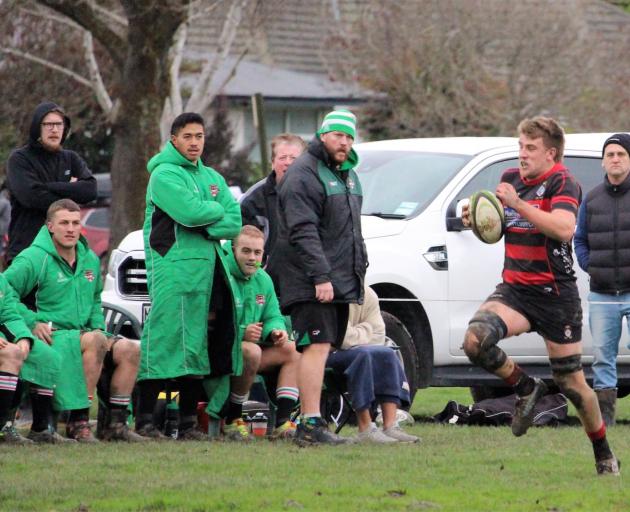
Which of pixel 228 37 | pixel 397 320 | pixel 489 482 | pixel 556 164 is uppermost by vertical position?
pixel 228 37

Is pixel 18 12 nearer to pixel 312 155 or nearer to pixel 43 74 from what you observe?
pixel 43 74

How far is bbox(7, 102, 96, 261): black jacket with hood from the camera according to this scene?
10.5 meters

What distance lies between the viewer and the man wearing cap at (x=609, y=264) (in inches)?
448

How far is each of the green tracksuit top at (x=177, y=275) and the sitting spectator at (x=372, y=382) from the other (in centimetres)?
91

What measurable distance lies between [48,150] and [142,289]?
1.42m

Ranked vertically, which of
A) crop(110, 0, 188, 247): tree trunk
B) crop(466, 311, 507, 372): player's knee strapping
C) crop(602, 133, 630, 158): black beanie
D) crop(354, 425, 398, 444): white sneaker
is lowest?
crop(354, 425, 398, 444): white sneaker

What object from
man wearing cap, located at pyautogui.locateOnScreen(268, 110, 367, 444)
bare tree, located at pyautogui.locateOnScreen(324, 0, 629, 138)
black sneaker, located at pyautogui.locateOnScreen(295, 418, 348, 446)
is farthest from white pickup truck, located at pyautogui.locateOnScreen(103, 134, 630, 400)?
bare tree, located at pyautogui.locateOnScreen(324, 0, 629, 138)

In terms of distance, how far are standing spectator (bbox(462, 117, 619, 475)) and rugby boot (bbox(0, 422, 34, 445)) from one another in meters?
2.85

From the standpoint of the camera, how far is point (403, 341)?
37.6 ft

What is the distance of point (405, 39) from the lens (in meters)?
32.1

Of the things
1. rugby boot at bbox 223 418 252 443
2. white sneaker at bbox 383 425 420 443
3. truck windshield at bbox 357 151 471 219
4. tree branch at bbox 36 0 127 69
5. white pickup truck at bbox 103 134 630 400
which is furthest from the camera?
tree branch at bbox 36 0 127 69

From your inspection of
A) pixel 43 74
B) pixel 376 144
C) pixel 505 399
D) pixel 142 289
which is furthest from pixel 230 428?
pixel 43 74

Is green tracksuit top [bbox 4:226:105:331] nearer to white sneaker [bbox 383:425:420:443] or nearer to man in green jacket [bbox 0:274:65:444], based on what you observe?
man in green jacket [bbox 0:274:65:444]

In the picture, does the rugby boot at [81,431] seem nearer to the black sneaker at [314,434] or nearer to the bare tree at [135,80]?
the black sneaker at [314,434]
